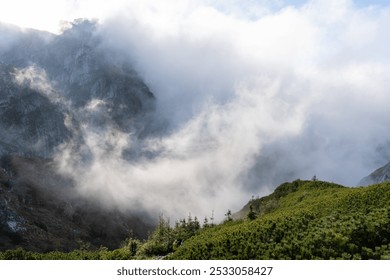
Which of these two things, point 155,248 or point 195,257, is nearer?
point 195,257

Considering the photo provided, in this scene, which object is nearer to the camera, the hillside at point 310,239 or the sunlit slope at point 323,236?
the sunlit slope at point 323,236

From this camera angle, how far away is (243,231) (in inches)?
2479

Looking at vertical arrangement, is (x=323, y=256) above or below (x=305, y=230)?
below

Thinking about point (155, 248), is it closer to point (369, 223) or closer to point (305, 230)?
point (305, 230)

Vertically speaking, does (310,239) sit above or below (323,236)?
below

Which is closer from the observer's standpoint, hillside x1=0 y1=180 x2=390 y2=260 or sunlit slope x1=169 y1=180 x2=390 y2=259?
sunlit slope x1=169 y1=180 x2=390 y2=259

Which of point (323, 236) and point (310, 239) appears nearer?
point (310, 239)

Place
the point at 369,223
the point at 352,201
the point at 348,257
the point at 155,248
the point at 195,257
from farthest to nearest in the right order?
the point at 155,248
the point at 352,201
the point at 195,257
the point at 369,223
the point at 348,257

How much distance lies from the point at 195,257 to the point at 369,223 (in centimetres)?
2237
